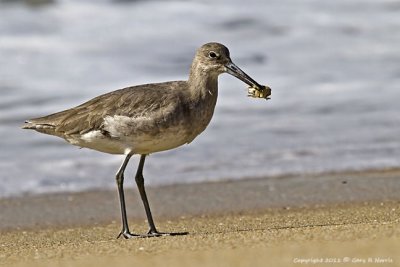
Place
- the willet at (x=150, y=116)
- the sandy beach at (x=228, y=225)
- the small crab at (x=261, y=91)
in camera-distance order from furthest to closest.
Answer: the small crab at (x=261, y=91)
the willet at (x=150, y=116)
the sandy beach at (x=228, y=225)

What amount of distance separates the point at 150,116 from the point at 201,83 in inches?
21.2

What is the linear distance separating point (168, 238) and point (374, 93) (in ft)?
19.5

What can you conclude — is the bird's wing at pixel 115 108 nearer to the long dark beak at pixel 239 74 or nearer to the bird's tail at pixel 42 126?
the bird's tail at pixel 42 126

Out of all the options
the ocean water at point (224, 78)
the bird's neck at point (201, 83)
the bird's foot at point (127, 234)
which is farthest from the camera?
the ocean water at point (224, 78)

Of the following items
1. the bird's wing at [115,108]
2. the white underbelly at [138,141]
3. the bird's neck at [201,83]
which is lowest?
the white underbelly at [138,141]

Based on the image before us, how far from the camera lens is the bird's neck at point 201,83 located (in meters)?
7.59

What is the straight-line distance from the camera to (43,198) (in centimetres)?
944

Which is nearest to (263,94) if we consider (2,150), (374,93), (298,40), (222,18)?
(2,150)

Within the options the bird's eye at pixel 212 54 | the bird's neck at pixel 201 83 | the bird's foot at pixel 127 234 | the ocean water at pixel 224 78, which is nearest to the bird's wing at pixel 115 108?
the bird's neck at pixel 201 83

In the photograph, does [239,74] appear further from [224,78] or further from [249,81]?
[224,78]

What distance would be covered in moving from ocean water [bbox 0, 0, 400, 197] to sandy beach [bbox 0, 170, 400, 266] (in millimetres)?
443

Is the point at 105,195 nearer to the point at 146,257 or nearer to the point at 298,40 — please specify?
the point at 146,257

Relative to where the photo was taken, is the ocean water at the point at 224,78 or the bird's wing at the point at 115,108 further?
the ocean water at the point at 224,78

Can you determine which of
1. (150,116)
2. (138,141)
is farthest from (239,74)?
(138,141)
